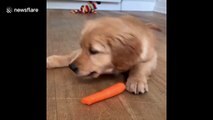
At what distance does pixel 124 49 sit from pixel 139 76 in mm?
180

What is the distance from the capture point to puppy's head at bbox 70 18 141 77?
57.9 inches

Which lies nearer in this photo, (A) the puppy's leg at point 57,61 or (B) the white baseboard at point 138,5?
(A) the puppy's leg at point 57,61

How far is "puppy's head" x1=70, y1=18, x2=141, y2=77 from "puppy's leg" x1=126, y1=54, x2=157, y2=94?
0.06 m

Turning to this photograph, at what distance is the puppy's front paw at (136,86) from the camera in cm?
142

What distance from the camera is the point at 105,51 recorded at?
4.91 ft

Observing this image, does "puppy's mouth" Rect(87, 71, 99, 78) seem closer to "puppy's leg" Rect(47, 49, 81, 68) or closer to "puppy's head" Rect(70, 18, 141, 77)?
"puppy's head" Rect(70, 18, 141, 77)

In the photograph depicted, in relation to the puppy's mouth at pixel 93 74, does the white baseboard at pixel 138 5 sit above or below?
above
